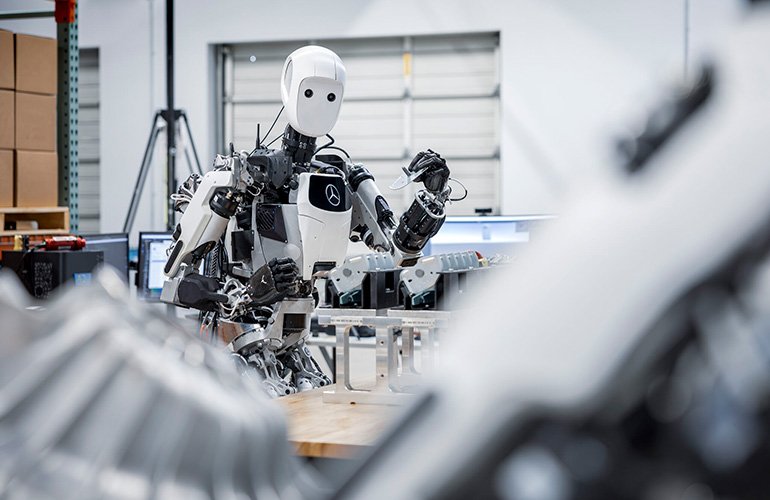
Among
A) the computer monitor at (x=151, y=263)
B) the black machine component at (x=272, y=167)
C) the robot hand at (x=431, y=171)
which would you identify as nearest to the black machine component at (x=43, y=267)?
the black machine component at (x=272, y=167)

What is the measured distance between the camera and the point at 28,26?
1373 centimetres

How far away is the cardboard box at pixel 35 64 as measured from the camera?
6016 mm

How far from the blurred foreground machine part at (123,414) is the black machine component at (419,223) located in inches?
149

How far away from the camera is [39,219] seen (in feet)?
20.7

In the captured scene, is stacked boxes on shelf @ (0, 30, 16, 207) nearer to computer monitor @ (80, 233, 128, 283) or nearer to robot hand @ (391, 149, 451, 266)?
computer monitor @ (80, 233, 128, 283)

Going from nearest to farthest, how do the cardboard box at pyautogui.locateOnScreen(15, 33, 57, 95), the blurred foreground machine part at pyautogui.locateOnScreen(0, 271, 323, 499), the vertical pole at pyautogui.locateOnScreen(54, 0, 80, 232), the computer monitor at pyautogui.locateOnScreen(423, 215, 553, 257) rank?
the blurred foreground machine part at pyautogui.locateOnScreen(0, 271, 323, 499)
the cardboard box at pyautogui.locateOnScreen(15, 33, 57, 95)
the vertical pole at pyautogui.locateOnScreen(54, 0, 80, 232)
the computer monitor at pyautogui.locateOnScreen(423, 215, 553, 257)

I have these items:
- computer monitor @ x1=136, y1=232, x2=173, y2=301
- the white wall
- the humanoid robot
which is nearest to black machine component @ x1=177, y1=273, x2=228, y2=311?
the humanoid robot

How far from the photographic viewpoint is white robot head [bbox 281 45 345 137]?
453 centimetres

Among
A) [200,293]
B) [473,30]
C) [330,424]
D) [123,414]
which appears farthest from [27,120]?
[473,30]

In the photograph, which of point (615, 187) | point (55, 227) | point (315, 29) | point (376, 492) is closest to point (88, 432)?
point (376, 492)

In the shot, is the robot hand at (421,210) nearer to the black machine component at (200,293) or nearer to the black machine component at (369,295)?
the black machine component at (369,295)

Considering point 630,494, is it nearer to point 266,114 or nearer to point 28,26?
point 266,114

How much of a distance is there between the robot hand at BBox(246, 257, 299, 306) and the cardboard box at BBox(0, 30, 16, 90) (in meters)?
2.56

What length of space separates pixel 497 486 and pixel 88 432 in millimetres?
308
